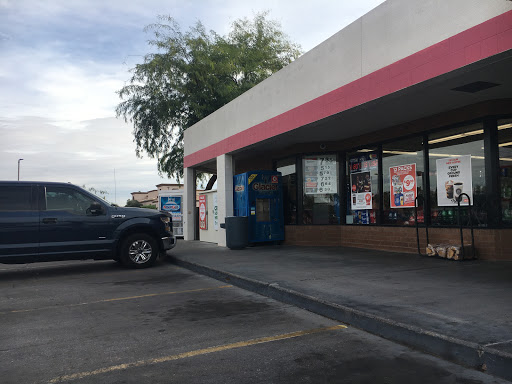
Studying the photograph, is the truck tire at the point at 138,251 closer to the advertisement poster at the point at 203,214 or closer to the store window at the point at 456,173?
the advertisement poster at the point at 203,214

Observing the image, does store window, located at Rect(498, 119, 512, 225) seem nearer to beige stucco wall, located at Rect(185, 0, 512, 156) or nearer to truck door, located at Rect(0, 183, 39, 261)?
beige stucco wall, located at Rect(185, 0, 512, 156)

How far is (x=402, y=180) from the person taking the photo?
1146 cm

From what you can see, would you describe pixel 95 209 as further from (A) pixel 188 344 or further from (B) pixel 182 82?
(B) pixel 182 82

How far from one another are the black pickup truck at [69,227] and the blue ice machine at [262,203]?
3.54 metres

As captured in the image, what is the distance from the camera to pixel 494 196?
9.23m

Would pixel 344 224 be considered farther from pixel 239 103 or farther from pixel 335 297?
pixel 335 297

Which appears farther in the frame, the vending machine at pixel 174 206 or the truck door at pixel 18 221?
the vending machine at pixel 174 206

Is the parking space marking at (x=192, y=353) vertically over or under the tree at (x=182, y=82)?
under

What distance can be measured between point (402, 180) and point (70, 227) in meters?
8.18

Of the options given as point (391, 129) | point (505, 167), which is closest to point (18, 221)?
point (391, 129)

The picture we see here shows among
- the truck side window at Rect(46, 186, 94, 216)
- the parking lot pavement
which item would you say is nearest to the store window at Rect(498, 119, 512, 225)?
the parking lot pavement

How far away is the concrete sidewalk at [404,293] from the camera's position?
419 cm

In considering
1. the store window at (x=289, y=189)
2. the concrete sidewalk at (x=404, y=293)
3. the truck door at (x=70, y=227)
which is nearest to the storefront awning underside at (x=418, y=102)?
the store window at (x=289, y=189)

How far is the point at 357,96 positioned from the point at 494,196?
3636 millimetres
